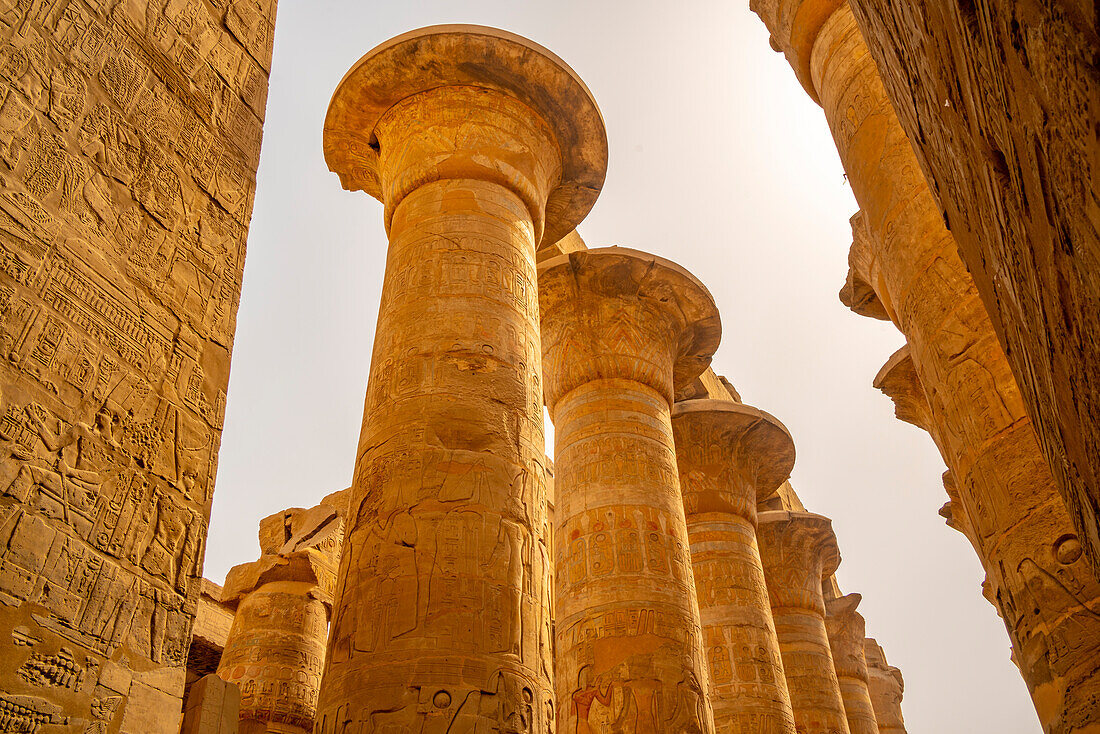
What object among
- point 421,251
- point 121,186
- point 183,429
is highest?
point 421,251

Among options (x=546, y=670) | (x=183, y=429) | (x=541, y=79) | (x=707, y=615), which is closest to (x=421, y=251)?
(x=541, y=79)

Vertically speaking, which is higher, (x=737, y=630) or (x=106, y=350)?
(x=737, y=630)

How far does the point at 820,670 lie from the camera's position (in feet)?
41.5

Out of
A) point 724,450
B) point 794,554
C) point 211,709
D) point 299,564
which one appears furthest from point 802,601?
point 211,709

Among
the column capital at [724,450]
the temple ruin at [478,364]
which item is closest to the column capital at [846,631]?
the column capital at [724,450]

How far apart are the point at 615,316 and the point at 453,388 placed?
517cm

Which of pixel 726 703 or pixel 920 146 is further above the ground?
pixel 726 703

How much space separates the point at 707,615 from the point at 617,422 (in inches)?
120

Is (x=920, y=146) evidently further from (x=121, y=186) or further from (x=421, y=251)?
(x=421, y=251)

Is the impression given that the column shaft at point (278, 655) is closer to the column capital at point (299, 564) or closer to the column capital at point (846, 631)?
the column capital at point (299, 564)

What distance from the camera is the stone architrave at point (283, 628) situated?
9.95 m

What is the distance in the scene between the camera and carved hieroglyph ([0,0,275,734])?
7.66ft

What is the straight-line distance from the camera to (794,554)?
543 inches

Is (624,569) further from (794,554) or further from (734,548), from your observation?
(794,554)
